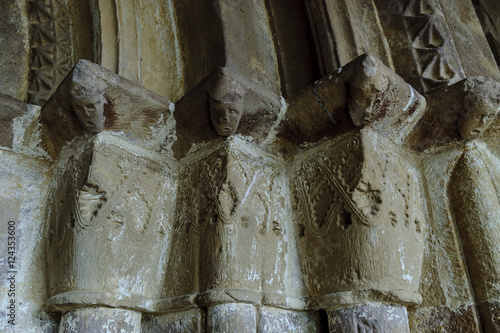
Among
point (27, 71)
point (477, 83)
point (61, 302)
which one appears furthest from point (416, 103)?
point (27, 71)

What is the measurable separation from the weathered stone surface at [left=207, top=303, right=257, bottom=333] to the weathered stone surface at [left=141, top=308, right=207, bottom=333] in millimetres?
42

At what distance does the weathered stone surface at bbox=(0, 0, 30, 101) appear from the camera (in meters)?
1.82

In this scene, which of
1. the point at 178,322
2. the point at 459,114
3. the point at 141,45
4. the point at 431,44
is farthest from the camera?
the point at 141,45

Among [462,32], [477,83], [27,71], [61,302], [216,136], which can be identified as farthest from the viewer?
[27,71]

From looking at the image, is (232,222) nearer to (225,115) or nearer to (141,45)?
(225,115)

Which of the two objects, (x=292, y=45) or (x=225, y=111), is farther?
(x=292, y=45)

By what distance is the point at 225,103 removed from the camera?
1.40 metres

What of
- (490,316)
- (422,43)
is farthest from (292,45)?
(490,316)

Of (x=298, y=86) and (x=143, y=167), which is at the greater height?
(x=298, y=86)

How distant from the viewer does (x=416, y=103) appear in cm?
148

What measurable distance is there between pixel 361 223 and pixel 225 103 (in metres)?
0.60

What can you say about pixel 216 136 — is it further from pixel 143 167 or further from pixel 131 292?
pixel 131 292

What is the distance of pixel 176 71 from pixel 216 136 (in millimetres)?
495

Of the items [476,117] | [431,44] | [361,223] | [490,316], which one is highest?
[431,44]
